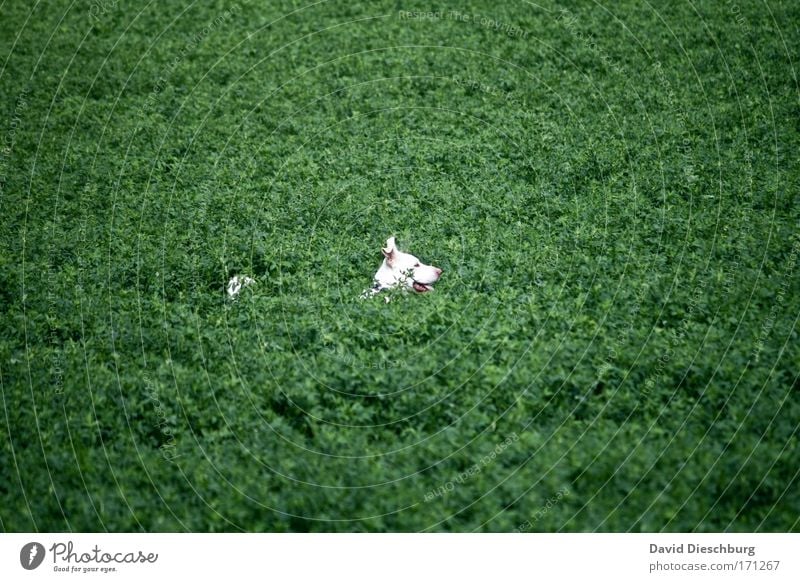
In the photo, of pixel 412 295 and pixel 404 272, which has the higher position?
pixel 404 272

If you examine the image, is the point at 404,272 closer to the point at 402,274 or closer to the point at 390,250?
the point at 402,274

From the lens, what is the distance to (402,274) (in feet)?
24.4

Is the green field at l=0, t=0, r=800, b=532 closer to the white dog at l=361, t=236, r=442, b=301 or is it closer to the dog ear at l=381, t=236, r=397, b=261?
the white dog at l=361, t=236, r=442, b=301

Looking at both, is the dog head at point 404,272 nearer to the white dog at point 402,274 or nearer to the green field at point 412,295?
the white dog at point 402,274

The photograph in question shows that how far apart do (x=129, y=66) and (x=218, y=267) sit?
692cm

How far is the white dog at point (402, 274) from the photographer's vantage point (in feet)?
24.2

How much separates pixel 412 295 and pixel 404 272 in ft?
1.11

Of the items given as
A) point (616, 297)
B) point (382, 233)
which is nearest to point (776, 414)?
point (616, 297)

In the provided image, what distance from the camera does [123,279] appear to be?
7.98 m
